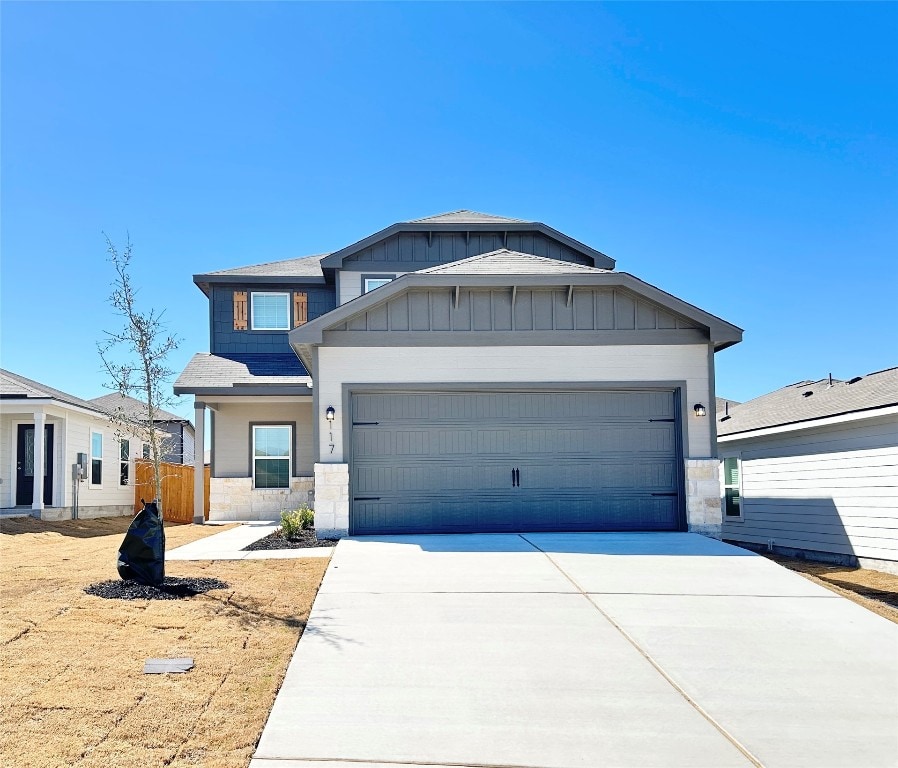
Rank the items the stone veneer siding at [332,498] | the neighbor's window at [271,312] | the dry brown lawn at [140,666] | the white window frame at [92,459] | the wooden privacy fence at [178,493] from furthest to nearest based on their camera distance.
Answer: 1. the wooden privacy fence at [178,493]
2. the white window frame at [92,459]
3. the neighbor's window at [271,312]
4. the stone veneer siding at [332,498]
5. the dry brown lawn at [140,666]

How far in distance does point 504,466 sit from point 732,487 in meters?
8.39

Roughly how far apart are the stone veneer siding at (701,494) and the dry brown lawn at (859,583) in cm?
142

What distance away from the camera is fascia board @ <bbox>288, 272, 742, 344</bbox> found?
11.3 metres

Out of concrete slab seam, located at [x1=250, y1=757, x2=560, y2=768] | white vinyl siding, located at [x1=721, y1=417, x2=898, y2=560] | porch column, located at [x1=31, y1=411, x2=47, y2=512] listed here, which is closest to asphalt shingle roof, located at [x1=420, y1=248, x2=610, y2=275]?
white vinyl siding, located at [x1=721, y1=417, x2=898, y2=560]

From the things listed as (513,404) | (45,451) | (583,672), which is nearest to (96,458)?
(45,451)

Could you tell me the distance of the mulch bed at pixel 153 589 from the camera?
23.9ft

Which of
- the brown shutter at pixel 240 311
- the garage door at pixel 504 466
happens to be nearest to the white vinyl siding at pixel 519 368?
the garage door at pixel 504 466

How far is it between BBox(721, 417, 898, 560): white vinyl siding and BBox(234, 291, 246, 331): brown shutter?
12359mm

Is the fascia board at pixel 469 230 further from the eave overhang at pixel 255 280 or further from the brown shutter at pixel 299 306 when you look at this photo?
the brown shutter at pixel 299 306

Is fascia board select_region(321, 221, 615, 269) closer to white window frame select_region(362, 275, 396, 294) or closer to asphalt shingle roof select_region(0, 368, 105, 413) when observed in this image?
white window frame select_region(362, 275, 396, 294)

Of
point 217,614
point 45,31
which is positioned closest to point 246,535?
point 217,614

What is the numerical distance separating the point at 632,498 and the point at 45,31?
460 inches

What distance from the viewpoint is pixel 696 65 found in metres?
13.8

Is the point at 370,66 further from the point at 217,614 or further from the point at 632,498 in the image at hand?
the point at 217,614
